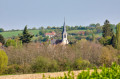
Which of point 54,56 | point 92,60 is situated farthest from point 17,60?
point 92,60

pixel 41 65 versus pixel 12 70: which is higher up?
pixel 41 65

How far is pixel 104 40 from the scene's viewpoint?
62.7 m

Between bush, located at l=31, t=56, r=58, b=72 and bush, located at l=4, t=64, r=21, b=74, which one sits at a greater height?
bush, located at l=31, t=56, r=58, b=72

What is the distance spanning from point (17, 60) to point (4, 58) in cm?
403

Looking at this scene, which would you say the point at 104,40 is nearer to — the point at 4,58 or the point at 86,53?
the point at 86,53

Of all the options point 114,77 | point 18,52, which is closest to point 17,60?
point 18,52

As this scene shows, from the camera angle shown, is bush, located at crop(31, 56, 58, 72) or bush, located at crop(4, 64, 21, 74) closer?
bush, located at crop(31, 56, 58, 72)

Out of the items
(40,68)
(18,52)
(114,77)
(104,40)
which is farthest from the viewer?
(104,40)

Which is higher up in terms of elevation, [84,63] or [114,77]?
[114,77]

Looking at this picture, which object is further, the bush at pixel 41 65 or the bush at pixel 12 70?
the bush at pixel 12 70

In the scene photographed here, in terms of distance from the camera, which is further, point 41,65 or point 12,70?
point 12,70

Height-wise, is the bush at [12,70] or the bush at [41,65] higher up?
the bush at [41,65]

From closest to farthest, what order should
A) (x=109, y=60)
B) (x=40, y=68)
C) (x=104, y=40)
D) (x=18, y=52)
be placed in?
(x=40, y=68) → (x=18, y=52) → (x=109, y=60) → (x=104, y=40)

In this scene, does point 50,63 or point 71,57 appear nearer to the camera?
point 50,63
